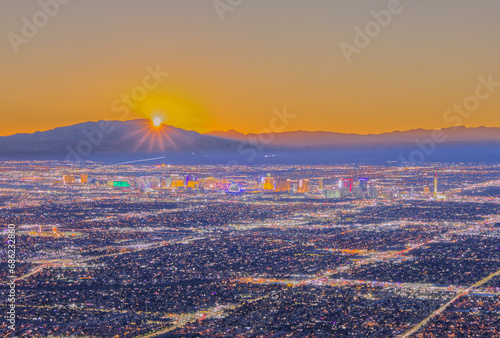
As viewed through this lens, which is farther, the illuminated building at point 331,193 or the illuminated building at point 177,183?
the illuminated building at point 177,183

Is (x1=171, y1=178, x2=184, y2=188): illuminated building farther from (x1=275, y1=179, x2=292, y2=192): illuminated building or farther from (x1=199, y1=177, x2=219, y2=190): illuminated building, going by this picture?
(x1=275, y1=179, x2=292, y2=192): illuminated building

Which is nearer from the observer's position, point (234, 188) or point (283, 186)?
point (234, 188)

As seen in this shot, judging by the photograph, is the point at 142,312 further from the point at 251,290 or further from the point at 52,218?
the point at 52,218

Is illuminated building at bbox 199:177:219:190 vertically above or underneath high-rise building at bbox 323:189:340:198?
above

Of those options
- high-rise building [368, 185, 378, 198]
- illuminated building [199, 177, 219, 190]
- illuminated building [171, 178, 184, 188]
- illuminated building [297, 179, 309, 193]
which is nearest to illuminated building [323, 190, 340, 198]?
high-rise building [368, 185, 378, 198]

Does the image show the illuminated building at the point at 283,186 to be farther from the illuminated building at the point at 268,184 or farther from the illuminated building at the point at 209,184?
the illuminated building at the point at 209,184

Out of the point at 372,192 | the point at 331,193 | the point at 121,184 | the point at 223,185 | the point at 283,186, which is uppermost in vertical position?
the point at 121,184

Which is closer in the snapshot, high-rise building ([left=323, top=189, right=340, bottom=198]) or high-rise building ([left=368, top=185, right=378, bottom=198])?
high-rise building ([left=368, top=185, right=378, bottom=198])

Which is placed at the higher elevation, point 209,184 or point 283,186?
point 209,184

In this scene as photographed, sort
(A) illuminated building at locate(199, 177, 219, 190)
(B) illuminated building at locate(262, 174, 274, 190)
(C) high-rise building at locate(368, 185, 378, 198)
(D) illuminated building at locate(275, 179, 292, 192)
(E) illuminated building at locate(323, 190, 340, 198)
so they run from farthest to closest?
(A) illuminated building at locate(199, 177, 219, 190), (B) illuminated building at locate(262, 174, 274, 190), (D) illuminated building at locate(275, 179, 292, 192), (E) illuminated building at locate(323, 190, 340, 198), (C) high-rise building at locate(368, 185, 378, 198)

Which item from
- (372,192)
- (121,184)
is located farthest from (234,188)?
(372,192)

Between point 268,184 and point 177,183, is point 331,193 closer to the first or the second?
point 268,184

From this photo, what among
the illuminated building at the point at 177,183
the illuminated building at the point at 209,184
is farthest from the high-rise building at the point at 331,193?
the illuminated building at the point at 177,183
